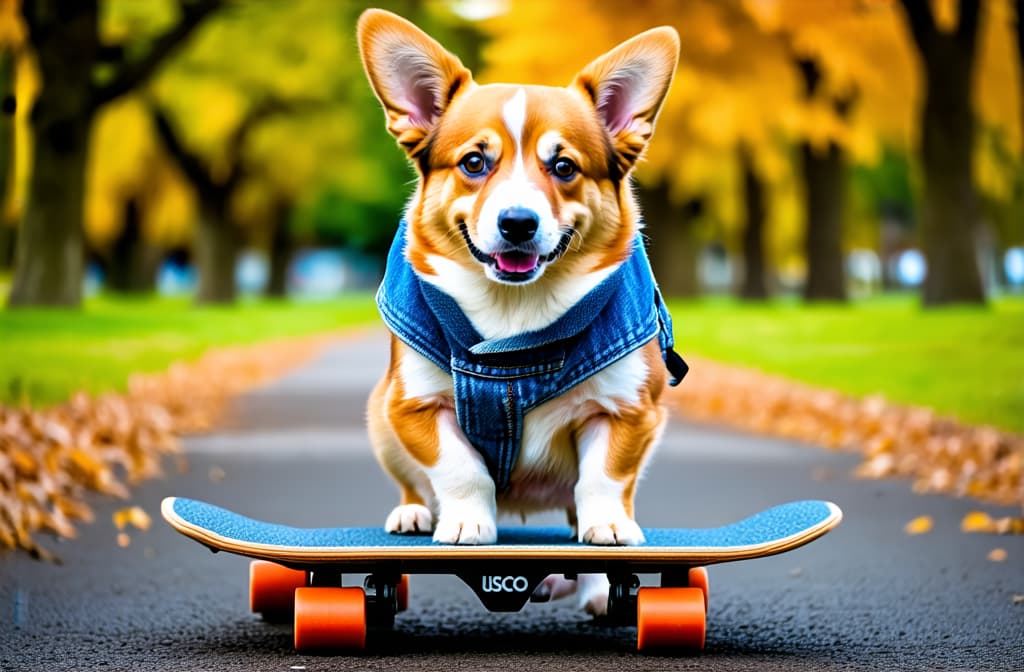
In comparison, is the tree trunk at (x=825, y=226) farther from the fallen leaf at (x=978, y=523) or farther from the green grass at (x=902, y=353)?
the fallen leaf at (x=978, y=523)

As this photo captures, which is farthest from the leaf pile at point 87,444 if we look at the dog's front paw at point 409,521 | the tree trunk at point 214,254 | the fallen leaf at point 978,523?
the tree trunk at point 214,254

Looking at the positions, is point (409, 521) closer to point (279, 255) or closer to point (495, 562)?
point (495, 562)

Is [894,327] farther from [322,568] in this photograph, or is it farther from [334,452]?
[322,568]

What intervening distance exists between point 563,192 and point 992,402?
27.2 ft

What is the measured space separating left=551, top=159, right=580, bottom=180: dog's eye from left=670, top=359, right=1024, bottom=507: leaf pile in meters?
4.06

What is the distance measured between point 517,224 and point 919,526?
381 cm

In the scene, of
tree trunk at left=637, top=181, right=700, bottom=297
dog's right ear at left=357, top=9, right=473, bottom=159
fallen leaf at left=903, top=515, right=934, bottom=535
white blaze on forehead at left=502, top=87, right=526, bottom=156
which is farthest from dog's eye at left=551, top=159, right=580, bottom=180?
tree trunk at left=637, top=181, right=700, bottom=297

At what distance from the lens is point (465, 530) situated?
4.64 meters

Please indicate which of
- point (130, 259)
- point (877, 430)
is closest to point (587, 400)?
point (877, 430)

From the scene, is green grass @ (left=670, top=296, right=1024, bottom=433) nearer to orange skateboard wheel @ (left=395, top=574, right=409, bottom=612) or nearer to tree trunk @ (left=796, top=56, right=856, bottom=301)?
tree trunk @ (left=796, top=56, right=856, bottom=301)

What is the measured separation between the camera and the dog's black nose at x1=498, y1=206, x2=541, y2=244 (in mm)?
4297

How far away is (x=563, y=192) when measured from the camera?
4.50 m

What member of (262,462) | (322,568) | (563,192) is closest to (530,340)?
(563,192)

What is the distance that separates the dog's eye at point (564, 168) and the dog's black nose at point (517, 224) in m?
0.23
